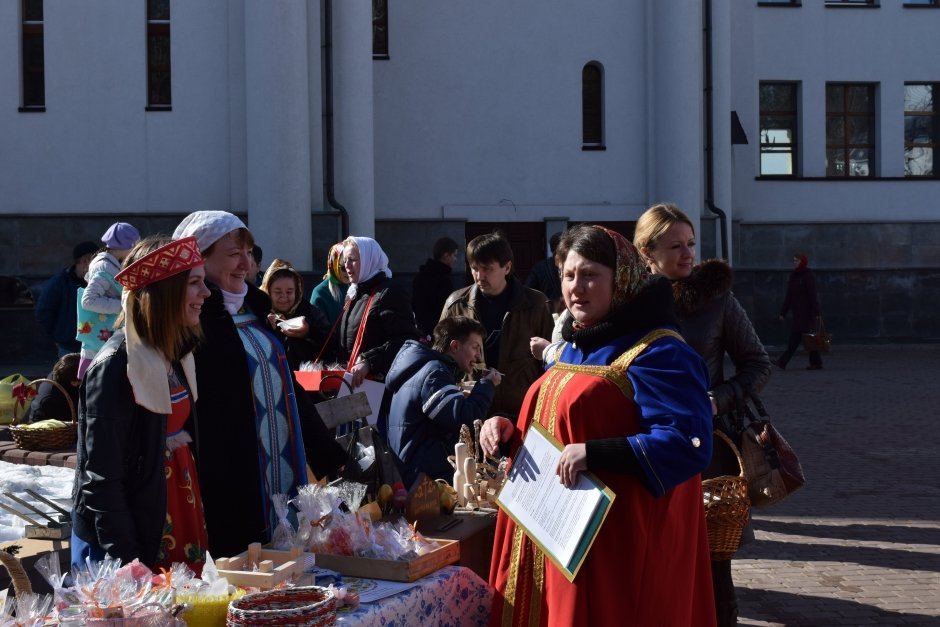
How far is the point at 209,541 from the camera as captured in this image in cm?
405

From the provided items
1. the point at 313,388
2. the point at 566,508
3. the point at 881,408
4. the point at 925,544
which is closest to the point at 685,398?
the point at 566,508

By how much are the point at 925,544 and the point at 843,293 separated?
1736 centimetres

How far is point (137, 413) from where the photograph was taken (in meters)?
3.48

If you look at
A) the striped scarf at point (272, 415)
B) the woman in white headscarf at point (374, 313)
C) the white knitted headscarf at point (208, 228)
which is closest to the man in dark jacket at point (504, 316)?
the woman in white headscarf at point (374, 313)

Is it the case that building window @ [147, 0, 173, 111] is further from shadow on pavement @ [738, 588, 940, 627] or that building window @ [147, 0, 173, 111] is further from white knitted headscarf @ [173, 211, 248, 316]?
white knitted headscarf @ [173, 211, 248, 316]

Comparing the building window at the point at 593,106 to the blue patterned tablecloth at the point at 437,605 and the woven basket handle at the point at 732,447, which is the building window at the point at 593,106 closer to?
the woven basket handle at the point at 732,447

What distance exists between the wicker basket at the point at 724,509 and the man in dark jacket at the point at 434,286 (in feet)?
20.8

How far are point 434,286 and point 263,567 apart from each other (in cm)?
768

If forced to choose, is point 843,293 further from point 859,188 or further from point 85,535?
point 85,535

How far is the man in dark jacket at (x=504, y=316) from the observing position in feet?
22.6

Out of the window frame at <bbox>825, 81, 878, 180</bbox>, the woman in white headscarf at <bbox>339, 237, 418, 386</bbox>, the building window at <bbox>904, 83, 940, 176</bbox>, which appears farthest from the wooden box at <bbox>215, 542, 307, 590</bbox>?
the building window at <bbox>904, 83, 940, 176</bbox>

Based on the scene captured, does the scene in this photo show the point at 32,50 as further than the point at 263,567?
Yes

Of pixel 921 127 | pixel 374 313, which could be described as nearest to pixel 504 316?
pixel 374 313

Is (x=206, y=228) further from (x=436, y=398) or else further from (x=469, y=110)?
(x=469, y=110)
